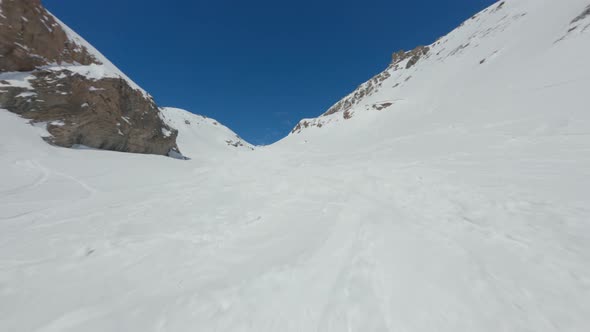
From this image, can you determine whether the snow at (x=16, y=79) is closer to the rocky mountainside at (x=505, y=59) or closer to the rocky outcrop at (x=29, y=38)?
A: the rocky outcrop at (x=29, y=38)

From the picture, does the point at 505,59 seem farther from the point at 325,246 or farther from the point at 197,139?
the point at 197,139

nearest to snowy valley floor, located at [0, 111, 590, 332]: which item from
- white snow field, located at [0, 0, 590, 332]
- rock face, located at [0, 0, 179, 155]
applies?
white snow field, located at [0, 0, 590, 332]

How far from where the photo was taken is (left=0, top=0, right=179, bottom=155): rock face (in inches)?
396

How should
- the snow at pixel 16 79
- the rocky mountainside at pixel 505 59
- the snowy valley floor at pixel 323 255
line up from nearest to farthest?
the snowy valley floor at pixel 323 255 → the snow at pixel 16 79 → the rocky mountainside at pixel 505 59

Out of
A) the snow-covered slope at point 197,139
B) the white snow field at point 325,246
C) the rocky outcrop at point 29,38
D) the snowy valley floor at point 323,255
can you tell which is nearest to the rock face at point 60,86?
the rocky outcrop at point 29,38

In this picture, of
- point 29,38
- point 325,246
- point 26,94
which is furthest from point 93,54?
point 325,246

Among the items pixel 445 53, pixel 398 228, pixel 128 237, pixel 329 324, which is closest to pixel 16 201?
pixel 128 237

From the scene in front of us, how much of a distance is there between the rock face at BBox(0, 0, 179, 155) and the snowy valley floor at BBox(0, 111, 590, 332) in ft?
25.9

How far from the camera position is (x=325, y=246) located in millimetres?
2682

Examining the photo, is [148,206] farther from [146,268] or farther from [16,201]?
[16,201]

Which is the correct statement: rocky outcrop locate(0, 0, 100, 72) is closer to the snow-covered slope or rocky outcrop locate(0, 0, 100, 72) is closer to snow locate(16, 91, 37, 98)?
snow locate(16, 91, 37, 98)

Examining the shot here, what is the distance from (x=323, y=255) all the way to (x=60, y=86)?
16.1 metres

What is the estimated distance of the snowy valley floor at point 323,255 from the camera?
5.62ft

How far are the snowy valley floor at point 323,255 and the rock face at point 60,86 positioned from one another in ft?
25.9
